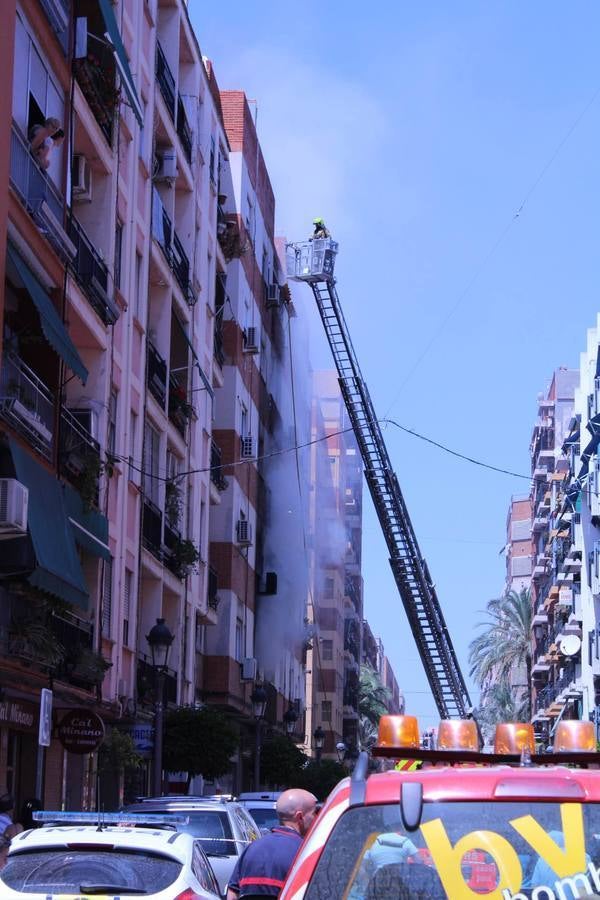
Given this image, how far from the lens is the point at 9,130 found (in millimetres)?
19906

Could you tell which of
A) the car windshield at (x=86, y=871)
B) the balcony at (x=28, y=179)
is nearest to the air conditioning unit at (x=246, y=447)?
the balcony at (x=28, y=179)

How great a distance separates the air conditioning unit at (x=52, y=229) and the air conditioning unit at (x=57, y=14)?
115 inches

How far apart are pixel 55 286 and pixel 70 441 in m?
2.90

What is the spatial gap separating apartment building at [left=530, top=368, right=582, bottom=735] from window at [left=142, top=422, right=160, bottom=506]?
42065 mm

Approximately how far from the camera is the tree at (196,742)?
105ft

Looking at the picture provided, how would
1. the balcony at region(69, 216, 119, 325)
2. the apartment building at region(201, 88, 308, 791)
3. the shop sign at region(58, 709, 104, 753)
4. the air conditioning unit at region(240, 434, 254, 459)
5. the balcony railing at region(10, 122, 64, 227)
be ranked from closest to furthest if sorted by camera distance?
1. the shop sign at region(58, 709, 104, 753)
2. the balcony railing at region(10, 122, 64, 227)
3. the balcony at region(69, 216, 119, 325)
4. the apartment building at region(201, 88, 308, 791)
5. the air conditioning unit at region(240, 434, 254, 459)

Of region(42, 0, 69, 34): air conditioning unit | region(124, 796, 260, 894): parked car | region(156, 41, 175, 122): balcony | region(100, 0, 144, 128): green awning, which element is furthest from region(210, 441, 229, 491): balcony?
region(124, 796, 260, 894): parked car

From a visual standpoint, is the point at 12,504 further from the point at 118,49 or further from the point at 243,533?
the point at 243,533

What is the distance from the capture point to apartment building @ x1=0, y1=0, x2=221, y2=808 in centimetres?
2103

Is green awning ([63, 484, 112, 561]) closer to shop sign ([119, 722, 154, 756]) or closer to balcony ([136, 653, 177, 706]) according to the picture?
shop sign ([119, 722, 154, 756])

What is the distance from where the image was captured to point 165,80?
113 ft

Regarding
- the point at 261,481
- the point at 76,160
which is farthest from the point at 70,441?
the point at 261,481

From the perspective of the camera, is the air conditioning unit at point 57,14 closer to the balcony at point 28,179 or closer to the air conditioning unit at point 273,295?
the balcony at point 28,179

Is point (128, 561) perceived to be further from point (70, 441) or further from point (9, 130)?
point (9, 130)
